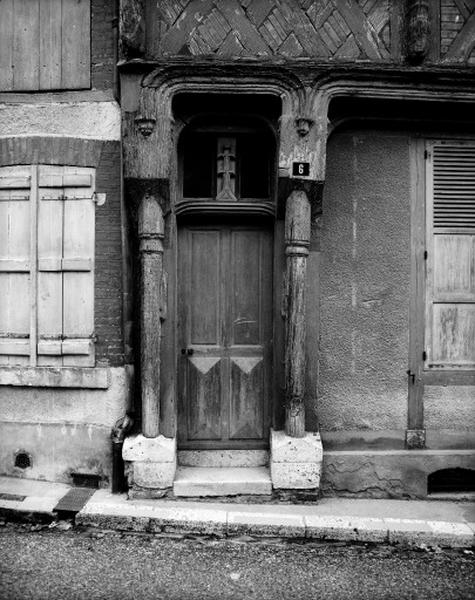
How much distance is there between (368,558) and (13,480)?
3.47 m

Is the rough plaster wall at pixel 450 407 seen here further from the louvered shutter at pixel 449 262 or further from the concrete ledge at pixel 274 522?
the concrete ledge at pixel 274 522

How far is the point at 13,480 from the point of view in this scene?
5457mm

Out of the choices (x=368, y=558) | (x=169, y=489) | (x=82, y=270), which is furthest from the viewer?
(x=82, y=270)

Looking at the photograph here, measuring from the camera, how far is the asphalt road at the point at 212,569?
3.85m

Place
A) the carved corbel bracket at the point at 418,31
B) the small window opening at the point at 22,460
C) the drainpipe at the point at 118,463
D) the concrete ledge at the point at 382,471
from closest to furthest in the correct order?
the carved corbel bracket at the point at 418,31 → the drainpipe at the point at 118,463 → the concrete ledge at the point at 382,471 → the small window opening at the point at 22,460

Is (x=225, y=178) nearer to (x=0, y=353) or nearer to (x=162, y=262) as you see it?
(x=162, y=262)

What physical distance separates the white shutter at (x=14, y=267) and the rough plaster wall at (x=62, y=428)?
46 centimetres

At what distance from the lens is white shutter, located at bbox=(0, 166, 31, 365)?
5.54 meters

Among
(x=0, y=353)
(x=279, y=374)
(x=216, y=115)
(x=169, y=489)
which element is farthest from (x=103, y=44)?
(x=169, y=489)

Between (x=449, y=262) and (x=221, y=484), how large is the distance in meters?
3.20

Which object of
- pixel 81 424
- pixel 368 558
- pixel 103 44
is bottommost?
pixel 368 558

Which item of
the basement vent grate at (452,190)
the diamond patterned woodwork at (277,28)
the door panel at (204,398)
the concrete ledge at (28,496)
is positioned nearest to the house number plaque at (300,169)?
the diamond patterned woodwork at (277,28)

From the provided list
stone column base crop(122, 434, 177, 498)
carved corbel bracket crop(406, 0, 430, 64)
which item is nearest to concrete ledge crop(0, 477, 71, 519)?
stone column base crop(122, 434, 177, 498)

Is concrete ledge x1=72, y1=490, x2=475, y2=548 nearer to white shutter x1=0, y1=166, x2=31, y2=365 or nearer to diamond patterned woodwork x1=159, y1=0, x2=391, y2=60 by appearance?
white shutter x1=0, y1=166, x2=31, y2=365
